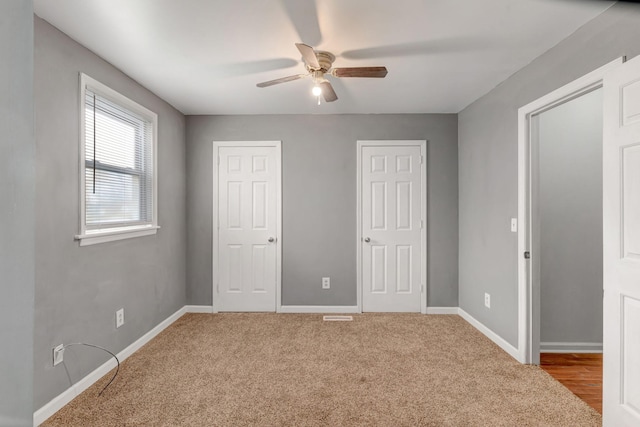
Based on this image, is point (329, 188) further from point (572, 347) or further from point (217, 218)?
point (572, 347)

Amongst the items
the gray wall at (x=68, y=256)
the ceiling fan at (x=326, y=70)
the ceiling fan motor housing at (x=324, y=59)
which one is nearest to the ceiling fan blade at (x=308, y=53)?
the ceiling fan at (x=326, y=70)

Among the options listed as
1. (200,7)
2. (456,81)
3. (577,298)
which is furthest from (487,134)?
(200,7)

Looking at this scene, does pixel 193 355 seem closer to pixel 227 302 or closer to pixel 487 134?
pixel 227 302

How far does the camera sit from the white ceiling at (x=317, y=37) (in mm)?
1989

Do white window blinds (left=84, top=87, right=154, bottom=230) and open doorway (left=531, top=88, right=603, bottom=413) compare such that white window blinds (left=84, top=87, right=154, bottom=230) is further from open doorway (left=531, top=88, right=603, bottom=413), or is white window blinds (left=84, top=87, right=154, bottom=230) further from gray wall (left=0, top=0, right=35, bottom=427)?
open doorway (left=531, top=88, right=603, bottom=413)

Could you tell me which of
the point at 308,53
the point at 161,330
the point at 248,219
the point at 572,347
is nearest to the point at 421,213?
the point at 572,347

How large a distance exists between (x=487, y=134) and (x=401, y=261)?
5.62 feet

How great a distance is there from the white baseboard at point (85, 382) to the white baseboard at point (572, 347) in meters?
3.62

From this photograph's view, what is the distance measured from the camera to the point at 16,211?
0.58 metres

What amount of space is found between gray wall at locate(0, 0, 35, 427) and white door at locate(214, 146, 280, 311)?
3678 millimetres

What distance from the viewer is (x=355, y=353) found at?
304 centimetres

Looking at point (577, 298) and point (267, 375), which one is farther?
point (577, 298)

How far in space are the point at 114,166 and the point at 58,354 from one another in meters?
1.45

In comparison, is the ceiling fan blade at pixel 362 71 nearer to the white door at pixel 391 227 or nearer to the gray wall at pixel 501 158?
the gray wall at pixel 501 158
